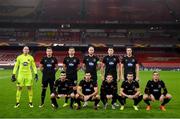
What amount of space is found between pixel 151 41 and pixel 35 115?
47.7 meters

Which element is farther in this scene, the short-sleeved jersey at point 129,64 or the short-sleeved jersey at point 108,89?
the short-sleeved jersey at point 129,64

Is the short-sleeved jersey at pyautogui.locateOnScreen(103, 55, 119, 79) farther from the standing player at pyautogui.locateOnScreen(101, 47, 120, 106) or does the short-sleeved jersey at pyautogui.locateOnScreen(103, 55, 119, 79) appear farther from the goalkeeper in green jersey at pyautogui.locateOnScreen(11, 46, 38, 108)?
the goalkeeper in green jersey at pyautogui.locateOnScreen(11, 46, 38, 108)

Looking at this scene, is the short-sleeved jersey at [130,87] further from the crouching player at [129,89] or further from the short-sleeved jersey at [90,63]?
the short-sleeved jersey at [90,63]

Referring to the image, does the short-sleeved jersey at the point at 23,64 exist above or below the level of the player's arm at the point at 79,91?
above

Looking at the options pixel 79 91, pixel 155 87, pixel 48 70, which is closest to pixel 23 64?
pixel 48 70

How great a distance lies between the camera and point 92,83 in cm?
1330

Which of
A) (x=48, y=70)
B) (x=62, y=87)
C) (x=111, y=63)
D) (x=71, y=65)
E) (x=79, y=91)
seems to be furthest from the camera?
(x=111, y=63)

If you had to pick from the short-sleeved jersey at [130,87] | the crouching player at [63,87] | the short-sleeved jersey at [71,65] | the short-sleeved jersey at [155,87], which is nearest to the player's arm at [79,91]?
the crouching player at [63,87]

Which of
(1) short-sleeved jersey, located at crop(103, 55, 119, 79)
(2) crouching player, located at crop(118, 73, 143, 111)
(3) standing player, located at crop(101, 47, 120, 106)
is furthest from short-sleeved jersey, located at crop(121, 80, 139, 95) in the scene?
(1) short-sleeved jersey, located at crop(103, 55, 119, 79)

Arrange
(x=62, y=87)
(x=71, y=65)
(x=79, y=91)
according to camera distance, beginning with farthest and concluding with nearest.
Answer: (x=71, y=65)
(x=62, y=87)
(x=79, y=91)

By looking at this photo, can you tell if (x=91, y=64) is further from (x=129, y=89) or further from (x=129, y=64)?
(x=129, y=89)

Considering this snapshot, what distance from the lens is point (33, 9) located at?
184ft

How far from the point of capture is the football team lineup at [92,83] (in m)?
13.0

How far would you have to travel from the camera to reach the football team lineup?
513 inches
